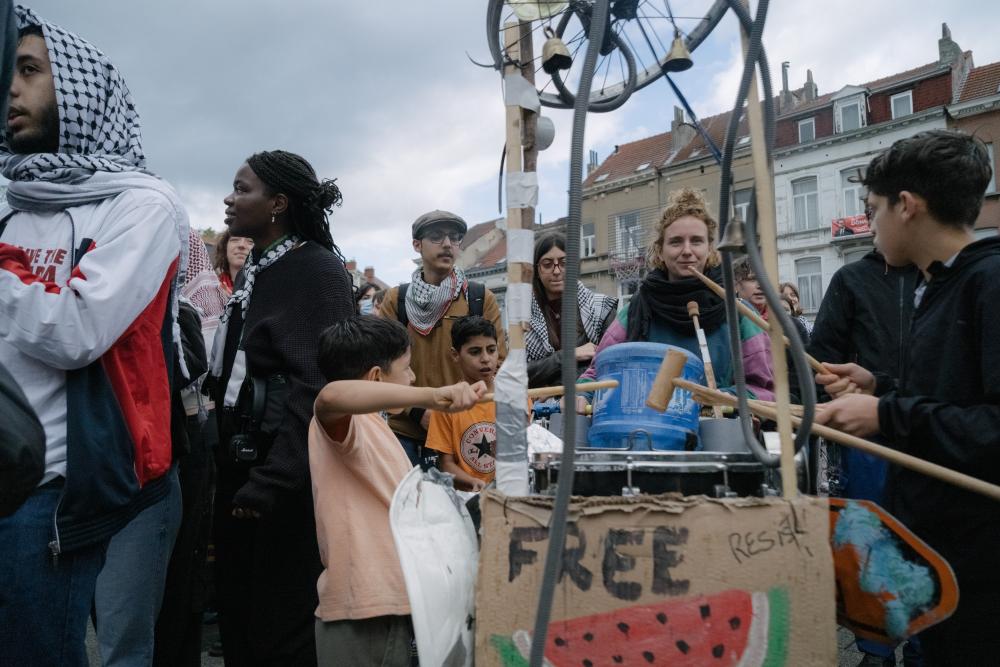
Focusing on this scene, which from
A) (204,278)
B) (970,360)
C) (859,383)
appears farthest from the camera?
(204,278)

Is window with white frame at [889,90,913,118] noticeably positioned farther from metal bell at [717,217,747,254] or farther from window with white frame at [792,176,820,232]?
metal bell at [717,217,747,254]

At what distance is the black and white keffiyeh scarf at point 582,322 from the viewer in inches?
164

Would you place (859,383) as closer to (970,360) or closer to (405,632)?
(970,360)

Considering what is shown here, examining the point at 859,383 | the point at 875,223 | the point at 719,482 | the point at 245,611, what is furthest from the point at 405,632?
the point at 875,223

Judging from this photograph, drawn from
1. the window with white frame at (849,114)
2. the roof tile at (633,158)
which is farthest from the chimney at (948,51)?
the roof tile at (633,158)

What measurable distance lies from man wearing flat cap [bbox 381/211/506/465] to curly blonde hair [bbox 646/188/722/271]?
4.03 ft

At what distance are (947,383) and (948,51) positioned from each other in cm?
2955

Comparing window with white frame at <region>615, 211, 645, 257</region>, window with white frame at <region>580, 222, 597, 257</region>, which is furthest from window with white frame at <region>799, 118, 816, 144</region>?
window with white frame at <region>580, 222, 597, 257</region>

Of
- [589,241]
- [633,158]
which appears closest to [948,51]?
[633,158]

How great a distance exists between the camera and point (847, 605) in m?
1.38

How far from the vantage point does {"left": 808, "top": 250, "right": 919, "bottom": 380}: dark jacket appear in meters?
3.30

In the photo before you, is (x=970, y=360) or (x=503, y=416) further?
(x=970, y=360)

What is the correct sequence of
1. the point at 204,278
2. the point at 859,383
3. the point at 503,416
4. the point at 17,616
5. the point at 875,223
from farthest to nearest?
1. the point at 204,278
2. the point at 859,383
3. the point at 875,223
4. the point at 17,616
5. the point at 503,416

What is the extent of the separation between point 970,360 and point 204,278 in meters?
3.44
